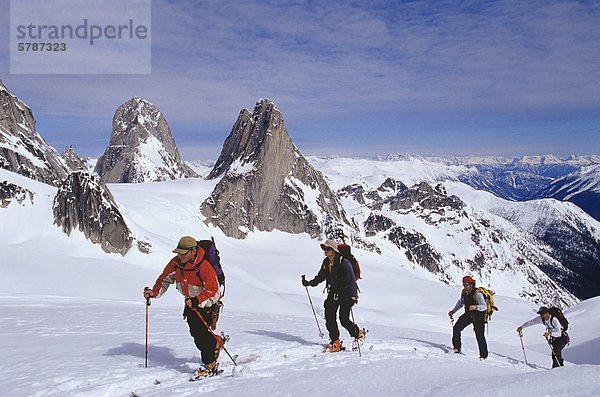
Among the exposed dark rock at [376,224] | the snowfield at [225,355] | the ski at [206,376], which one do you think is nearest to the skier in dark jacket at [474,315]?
the snowfield at [225,355]

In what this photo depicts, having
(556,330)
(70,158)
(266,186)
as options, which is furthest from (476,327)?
(70,158)

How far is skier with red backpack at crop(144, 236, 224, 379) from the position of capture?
858 centimetres

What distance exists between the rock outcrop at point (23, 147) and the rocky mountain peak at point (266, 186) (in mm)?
31581

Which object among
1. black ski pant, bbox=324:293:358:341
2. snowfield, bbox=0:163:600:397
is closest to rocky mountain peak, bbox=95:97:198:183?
snowfield, bbox=0:163:600:397

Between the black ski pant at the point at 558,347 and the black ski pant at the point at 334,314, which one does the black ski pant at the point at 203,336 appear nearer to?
the black ski pant at the point at 334,314

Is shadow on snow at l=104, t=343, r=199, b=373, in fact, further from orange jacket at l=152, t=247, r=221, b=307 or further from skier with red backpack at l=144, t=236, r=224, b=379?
orange jacket at l=152, t=247, r=221, b=307

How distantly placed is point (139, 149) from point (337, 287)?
17608cm

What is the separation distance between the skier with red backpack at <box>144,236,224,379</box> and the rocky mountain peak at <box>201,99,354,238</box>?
86.9m

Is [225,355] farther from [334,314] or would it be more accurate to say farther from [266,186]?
[266,186]

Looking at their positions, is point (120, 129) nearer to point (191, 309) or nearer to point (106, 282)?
point (106, 282)

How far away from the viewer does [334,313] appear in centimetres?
1162

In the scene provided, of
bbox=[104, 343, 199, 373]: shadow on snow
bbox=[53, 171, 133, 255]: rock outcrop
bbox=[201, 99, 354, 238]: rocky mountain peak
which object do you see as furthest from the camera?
bbox=[201, 99, 354, 238]: rocky mountain peak

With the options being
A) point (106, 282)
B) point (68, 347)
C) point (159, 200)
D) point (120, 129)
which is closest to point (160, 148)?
point (120, 129)

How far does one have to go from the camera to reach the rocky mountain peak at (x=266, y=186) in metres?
98.8
